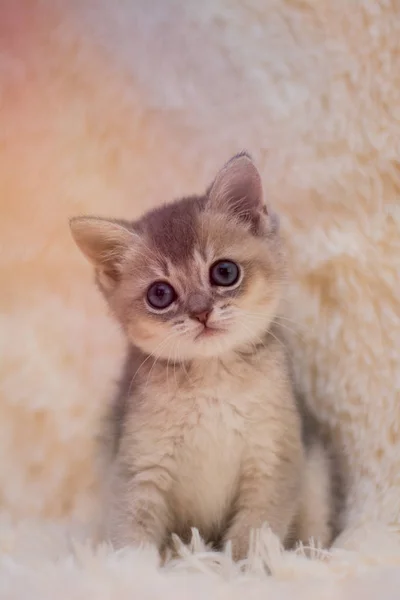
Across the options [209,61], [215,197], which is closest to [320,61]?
[209,61]

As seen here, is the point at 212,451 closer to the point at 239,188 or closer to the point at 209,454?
the point at 209,454

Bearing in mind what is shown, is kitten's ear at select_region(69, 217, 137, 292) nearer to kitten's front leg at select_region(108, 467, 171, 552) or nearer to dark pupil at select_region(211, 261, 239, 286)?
dark pupil at select_region(211, 261, 239, 286)

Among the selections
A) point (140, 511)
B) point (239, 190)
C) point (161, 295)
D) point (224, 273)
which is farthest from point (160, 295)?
point (140, 511)

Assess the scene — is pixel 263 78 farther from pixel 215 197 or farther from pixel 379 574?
pixel 379 574

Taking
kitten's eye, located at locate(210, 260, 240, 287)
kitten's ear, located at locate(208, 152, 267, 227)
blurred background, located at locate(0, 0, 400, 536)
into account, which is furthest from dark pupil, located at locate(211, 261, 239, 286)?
blurred background, located at locate(0, 0, 400, 536)

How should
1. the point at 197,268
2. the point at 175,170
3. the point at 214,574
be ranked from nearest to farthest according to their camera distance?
the point at 214,574 < the point at 197,268 < the point at 175,170
